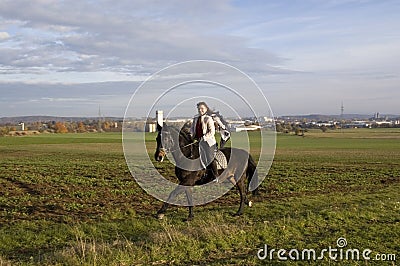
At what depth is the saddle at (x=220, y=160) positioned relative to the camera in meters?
12.7

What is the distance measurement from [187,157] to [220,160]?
106 centimetres

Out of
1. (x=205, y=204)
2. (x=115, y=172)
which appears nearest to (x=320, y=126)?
(x=115, y=172)

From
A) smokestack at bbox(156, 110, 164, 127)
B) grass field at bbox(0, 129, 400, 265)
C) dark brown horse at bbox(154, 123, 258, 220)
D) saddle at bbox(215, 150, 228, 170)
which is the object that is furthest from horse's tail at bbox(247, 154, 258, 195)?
smokestack at bbox(156, 110, 164, 127)

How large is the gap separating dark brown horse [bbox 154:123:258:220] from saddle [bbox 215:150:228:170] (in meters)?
0.16

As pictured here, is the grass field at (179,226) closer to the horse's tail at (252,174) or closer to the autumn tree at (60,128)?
the horse's tail at (252,174)

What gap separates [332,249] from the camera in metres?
8.51

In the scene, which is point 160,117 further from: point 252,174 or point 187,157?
point 252,174

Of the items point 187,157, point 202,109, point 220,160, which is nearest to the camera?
point 202,109

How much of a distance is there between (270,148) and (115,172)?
1656 cm

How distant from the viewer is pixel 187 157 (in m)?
12.3

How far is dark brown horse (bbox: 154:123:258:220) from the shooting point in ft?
38.9

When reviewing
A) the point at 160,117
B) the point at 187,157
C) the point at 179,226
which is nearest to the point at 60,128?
the point at 187,157

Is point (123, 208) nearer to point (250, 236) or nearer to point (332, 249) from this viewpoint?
point (250, 236)

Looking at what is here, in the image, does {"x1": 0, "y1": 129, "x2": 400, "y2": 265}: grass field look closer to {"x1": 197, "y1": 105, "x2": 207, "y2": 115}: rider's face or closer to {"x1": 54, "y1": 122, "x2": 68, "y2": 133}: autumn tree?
{"x1": 197, "y1": 105, "x2": 207, "y2": 115}: rider's face
